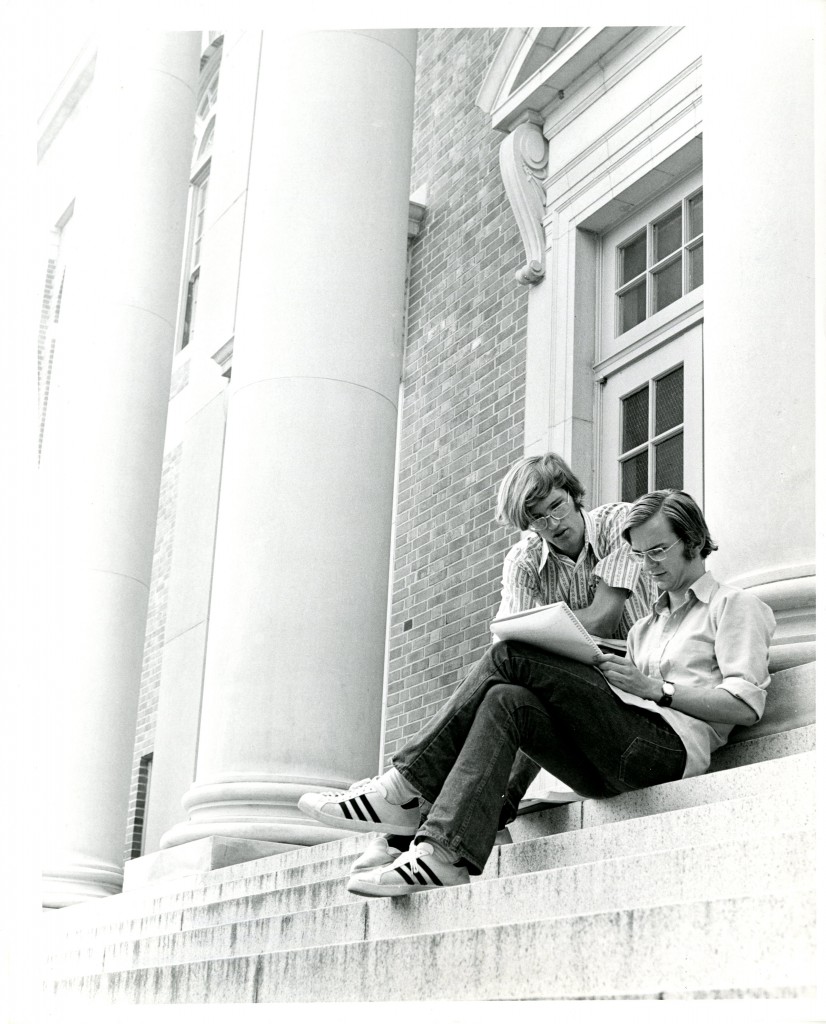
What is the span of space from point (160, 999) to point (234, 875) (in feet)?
4.41

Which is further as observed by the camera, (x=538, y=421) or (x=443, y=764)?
(x=538, y=421)

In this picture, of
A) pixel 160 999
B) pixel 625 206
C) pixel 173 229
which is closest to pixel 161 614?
pixel 173 229

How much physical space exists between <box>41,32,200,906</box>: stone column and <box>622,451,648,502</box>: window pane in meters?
3.35

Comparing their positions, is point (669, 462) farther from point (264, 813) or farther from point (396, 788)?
point (396, 788)

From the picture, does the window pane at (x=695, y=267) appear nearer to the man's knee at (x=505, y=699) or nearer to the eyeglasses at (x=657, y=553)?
the eyeglasses at (x=657, y=553)

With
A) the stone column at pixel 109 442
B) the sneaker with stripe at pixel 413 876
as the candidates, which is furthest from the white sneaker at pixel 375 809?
the stone column at pixel 109 442

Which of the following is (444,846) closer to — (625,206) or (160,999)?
(160,999)

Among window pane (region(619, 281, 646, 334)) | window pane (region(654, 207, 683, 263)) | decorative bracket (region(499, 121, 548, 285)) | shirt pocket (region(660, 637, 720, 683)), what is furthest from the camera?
decorative bracket (region(499, 121, 548, 285))

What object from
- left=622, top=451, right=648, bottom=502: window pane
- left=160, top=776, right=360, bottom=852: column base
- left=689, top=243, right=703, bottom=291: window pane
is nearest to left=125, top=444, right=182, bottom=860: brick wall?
left=622, top=451, right=648, bottom=502: window pane

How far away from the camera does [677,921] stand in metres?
2.95

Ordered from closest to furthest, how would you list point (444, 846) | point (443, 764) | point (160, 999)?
point (444, 846) → point (443, 764) → point (160, 999)

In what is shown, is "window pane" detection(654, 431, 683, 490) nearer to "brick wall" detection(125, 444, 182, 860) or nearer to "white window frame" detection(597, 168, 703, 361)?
"white window frame" detection(597, 168, 703, 361)

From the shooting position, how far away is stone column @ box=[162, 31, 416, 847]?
6.56 metres

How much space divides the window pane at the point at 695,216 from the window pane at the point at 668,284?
0.19 metres
